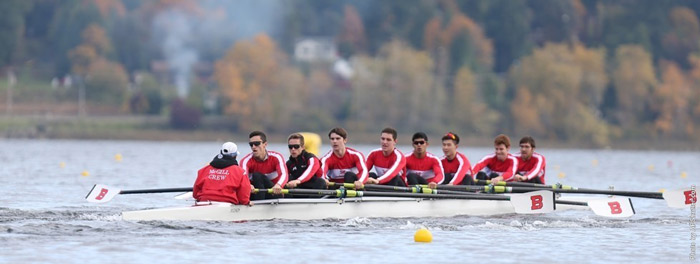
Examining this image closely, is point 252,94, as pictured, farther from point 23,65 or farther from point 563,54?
point 23,65

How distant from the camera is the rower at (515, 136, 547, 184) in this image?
2005 cm

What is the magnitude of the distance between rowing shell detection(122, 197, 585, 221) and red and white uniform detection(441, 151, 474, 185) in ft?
1.75

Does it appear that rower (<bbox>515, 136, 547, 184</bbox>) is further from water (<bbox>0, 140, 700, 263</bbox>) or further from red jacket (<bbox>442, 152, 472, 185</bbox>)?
red jacket (<bbox>442, 152, 472, 185</bbox>)

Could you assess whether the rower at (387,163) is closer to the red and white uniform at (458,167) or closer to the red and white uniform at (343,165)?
the red and white uniform at (343,165)

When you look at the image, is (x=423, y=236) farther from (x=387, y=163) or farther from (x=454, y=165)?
(x=454, y=165)

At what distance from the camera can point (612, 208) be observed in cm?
1734

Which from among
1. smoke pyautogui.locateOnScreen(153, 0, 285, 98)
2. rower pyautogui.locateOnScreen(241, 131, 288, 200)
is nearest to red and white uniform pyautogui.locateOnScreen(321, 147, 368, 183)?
rower pyautogui.locateOnScreen(241, 131, 288, 200)

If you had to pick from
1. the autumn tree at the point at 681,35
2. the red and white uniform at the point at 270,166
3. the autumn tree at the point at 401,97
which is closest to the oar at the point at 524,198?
the red and white uniform at the point at 270,166

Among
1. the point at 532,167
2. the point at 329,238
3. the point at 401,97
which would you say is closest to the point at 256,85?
the point at 401,97

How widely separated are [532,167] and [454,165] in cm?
160

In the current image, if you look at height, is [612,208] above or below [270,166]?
below

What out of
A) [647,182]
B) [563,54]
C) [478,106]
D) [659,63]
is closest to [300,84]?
[478,106]

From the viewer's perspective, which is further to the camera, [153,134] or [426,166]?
[153,134]

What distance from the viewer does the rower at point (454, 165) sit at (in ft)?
62.4
